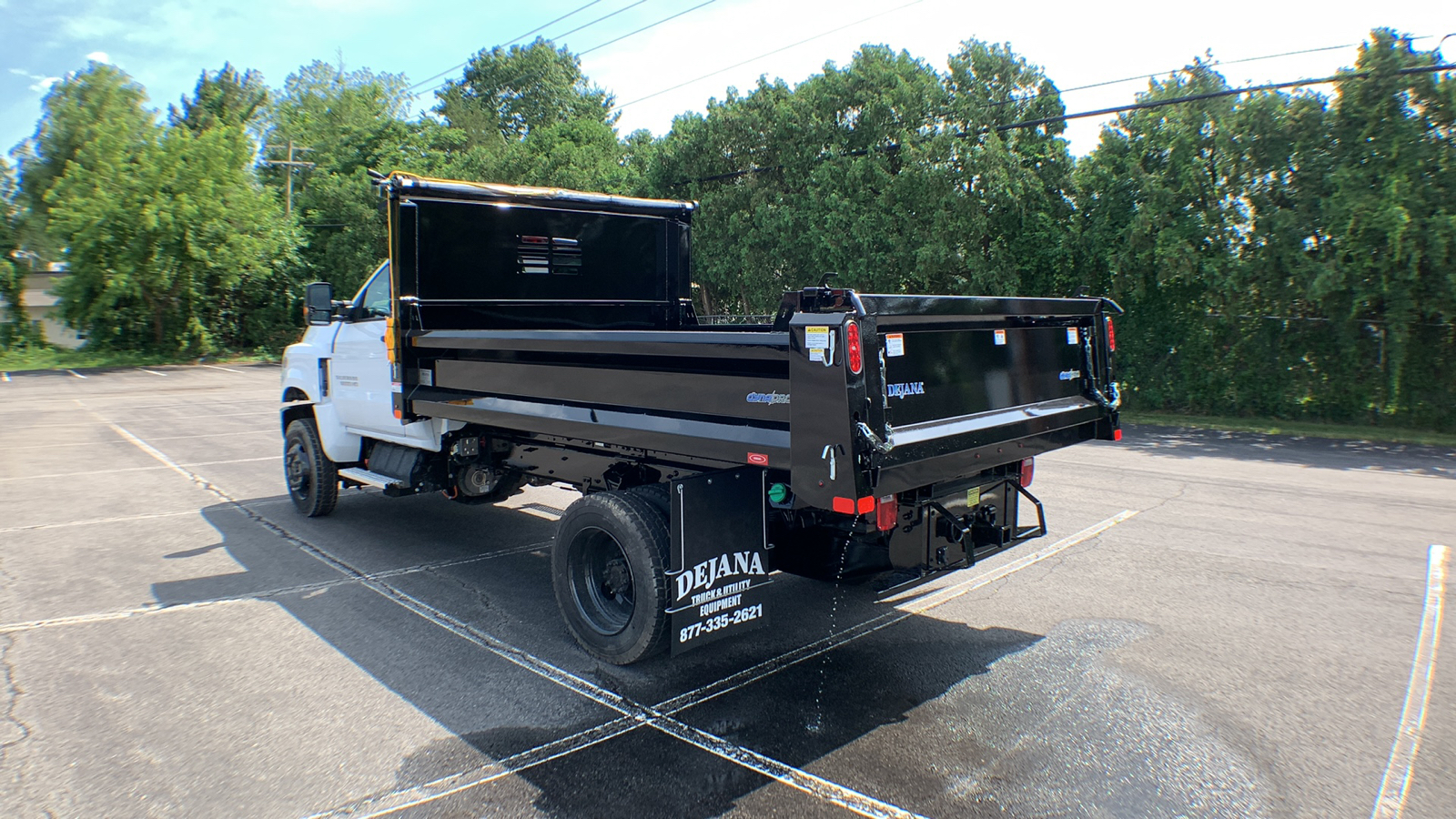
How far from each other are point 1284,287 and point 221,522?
15.7 metres

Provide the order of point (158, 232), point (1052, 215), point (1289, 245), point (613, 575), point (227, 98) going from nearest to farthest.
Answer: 1. point (613, 575)
2. point (1289, 245)
3. point (1052, 215)
4. point (158, 232)
5. point (227, 98)

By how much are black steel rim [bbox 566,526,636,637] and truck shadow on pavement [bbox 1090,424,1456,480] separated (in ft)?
30.6

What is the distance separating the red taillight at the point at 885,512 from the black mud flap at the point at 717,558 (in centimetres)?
66

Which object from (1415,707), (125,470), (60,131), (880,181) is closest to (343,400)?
(125,470)

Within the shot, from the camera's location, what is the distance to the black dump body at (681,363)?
363 cm

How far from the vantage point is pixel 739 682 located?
14.5 ft

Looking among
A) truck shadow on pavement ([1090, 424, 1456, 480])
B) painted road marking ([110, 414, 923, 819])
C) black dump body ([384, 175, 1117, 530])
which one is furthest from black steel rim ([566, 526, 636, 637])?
truck shadow on pavement ([1090, 424, 1456, 480])

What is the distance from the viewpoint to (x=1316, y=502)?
8.63 metres

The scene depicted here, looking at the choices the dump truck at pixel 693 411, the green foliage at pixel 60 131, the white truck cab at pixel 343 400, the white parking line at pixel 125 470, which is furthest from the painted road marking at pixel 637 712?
the green foliage at pixel 60 131

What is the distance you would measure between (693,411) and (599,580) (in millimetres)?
1205

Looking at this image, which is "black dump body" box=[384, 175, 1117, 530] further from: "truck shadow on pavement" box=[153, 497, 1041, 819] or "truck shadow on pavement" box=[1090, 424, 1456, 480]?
"truck shadow on pavement" box=[1090, 424, 1456, 480]

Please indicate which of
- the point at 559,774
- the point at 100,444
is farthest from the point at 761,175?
the point at 559,774

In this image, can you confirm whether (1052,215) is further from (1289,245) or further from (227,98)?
(227,98)

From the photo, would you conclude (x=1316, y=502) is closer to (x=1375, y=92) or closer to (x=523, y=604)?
(x=523, y=604)
